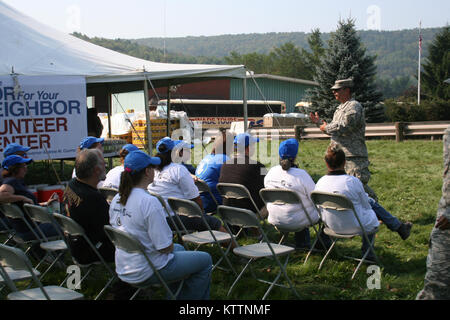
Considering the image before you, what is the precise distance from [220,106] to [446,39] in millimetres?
19229

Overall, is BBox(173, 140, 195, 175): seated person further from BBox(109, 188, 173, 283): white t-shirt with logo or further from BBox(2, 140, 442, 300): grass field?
BBox(109, 188, 173, 283): white t-shirt with logo

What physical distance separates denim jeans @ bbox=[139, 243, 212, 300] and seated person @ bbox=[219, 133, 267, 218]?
1.76m

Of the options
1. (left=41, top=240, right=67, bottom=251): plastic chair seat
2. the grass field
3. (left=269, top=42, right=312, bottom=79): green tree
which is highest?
(left=269, top=42, right=312, bottom=79): green tree

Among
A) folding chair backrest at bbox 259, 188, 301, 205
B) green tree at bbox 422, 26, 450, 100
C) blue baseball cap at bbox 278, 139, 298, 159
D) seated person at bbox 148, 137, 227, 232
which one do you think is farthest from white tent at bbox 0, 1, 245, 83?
green tree at bbox 422, 26, 450, 100

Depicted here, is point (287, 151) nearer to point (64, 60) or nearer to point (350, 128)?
point (350, 128)

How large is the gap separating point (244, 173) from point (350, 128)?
1518mm

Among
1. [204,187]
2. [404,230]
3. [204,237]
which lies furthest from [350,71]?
[204,237]

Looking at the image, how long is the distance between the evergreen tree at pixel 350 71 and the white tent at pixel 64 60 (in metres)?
17.2

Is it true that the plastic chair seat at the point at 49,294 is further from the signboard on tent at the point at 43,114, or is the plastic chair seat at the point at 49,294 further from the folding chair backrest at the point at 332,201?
the signboard on tent at the point at 43,114

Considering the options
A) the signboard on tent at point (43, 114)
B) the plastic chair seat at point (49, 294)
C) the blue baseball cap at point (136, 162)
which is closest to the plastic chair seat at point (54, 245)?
the plastic chair seat at point (49, 294)

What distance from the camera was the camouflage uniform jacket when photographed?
5.85 m

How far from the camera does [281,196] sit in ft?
15.1

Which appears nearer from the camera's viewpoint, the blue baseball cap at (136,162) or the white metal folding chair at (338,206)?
the blue baseball cap at (136,162)

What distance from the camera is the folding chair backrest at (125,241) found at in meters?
3.11
